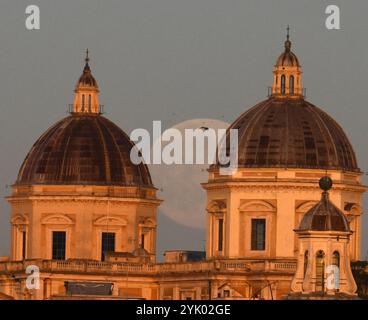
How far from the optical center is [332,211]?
196500 mm

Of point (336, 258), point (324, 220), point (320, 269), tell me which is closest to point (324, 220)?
point (324, 220)

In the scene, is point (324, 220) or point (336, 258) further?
point (324, 220)

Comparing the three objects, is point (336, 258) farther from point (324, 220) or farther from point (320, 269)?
point (324, 220)

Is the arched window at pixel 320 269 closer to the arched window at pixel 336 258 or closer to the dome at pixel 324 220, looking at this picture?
the arched window at pixel 336 258

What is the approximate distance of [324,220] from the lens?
643 ft

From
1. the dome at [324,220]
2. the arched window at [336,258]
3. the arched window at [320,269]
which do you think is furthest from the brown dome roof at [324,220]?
the arched window at [320,269]

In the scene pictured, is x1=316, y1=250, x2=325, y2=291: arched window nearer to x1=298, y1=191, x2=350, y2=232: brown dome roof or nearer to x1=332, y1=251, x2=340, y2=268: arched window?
x1=332, y1=251, x2=340, y2=268: arched window

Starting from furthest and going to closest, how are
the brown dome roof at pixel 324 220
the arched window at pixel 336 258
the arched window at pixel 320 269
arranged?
the brown dome roof at pixel 324 220
the arched window at pixel 336 258
the arched window at pixel 320 269

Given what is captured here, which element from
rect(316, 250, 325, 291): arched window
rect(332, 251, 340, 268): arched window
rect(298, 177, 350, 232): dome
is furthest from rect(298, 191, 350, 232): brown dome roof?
rect(316, 250, 325, 291): arched window

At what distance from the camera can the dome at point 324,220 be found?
641 ft
